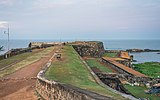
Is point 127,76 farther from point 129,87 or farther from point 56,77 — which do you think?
point 56,77

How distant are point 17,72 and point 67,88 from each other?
10815mm

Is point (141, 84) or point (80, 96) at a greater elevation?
point (80, 96)

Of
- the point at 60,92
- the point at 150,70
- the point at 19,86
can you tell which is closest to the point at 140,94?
the point at 19,86

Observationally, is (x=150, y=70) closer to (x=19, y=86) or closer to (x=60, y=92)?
(x=19, y=86)

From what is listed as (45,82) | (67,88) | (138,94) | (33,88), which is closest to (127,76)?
(138,94)

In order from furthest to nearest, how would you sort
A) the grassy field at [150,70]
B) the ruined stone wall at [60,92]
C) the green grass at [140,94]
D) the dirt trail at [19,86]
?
the grassy field at [150,70]
the green grass at [140,94]
the dirt trail at [19,86]
the ruined stone wall at [60,92]

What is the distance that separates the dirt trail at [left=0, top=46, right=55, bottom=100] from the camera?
16.1 metres

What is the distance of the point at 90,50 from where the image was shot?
50031 mm

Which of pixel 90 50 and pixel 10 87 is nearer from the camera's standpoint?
pixel 10 87

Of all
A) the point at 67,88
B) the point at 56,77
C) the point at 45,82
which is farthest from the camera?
the point at 56,77

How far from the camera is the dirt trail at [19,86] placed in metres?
16.1

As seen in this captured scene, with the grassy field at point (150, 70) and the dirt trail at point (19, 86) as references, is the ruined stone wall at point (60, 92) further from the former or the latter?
the grassy field at point (150, 70)

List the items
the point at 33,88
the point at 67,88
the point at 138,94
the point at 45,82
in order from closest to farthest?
the point at 67,88 < the point at 45,82 < the point at 33,88 < the point at 138,94

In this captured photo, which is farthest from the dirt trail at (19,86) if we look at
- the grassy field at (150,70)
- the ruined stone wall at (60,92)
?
the grassy field at (150,70)
